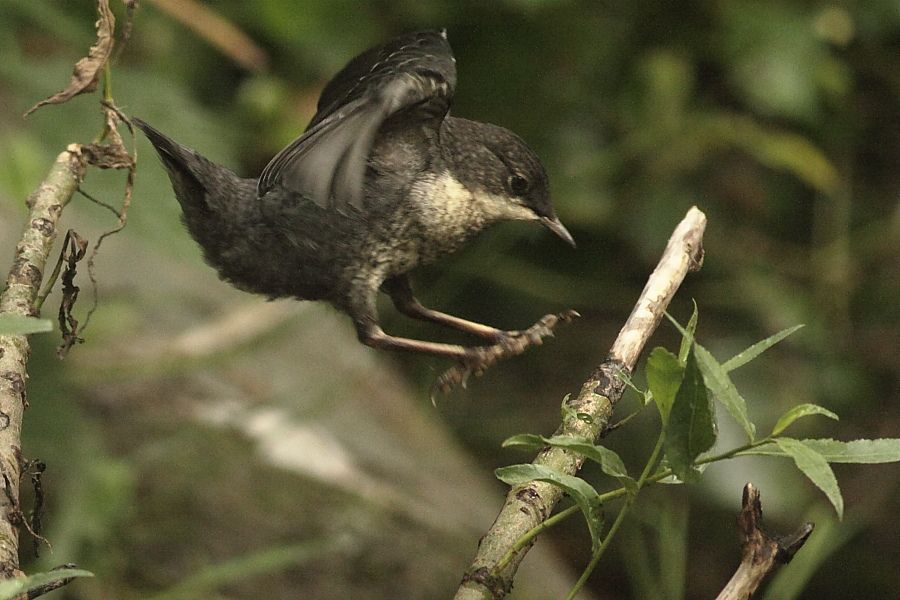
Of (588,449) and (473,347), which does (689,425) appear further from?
(473,347)

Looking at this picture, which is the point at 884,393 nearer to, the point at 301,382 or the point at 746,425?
the point at 301,382

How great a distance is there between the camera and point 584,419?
6.50 feet

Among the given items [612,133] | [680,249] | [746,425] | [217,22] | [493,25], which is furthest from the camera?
[612,133]

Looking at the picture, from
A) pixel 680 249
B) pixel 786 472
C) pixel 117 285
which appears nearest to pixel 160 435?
pixel 117 285

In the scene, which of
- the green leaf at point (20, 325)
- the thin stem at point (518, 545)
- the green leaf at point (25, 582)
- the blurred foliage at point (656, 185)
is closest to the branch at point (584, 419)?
the thin stem at point (518, 545)

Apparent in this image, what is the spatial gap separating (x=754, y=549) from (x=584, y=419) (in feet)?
1.07

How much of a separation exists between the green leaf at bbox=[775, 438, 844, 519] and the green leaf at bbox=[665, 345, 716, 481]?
0.10 metres

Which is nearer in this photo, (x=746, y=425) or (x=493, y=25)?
(x=746, y=425)

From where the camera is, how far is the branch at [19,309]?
180cm

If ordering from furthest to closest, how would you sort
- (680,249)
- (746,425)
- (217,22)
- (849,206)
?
(849,206)
(217,22)
(680,249)
(746,425)

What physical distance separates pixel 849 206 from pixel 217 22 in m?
3.34

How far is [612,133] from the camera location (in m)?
6.05

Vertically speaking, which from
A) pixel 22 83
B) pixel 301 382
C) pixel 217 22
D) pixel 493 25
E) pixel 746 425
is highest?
pixel 493 25

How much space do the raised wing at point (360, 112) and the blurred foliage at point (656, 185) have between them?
2.19 metres
